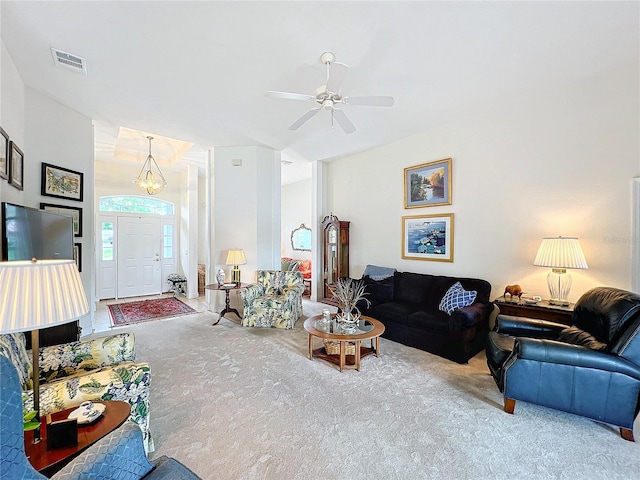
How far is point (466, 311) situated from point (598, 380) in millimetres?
1208

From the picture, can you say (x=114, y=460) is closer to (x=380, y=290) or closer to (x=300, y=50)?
(x=300, y=50)

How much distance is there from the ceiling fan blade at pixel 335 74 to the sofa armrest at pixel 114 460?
8.61ft

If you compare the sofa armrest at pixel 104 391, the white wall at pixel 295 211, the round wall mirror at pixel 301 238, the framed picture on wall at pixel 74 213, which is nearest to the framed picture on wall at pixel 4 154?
the framed picture on wall at pixel 74 213

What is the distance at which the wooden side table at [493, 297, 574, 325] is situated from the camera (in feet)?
9.29

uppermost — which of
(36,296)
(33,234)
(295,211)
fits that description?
(295,211)

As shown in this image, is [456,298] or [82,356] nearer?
[82,356]

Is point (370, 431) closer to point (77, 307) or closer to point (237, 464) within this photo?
point (237, 464)

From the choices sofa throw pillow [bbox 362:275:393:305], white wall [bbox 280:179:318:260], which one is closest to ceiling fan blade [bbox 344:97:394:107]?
sofa throw pillow [bbox 362:275:393:305]

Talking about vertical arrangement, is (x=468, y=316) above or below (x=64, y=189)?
below

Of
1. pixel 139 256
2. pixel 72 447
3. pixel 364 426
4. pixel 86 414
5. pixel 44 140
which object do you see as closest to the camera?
pixel 72 447

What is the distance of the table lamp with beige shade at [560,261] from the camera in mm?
2828

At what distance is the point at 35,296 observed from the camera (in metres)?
1.06

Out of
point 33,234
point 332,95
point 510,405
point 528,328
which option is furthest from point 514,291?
point 33,234

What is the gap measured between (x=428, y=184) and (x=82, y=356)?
4.55 m
